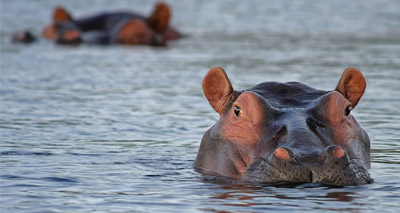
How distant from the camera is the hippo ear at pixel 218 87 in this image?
8.56 meters

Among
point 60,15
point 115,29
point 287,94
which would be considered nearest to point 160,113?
point 287,94

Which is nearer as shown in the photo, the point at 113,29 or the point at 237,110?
the point at 237,110

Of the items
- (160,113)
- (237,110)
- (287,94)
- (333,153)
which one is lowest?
(160,113)

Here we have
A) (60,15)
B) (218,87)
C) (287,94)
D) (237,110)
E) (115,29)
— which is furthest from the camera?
(60,15)

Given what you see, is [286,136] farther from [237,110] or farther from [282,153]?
[237,110]

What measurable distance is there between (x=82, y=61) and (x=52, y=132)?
796cm

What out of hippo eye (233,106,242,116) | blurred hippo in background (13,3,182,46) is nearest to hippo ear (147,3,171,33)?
blurred hippo in background (13,3,182,46)

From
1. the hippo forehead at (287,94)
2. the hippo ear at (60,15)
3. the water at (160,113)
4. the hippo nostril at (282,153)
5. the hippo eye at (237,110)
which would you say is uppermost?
the hippo ear at (60,15)

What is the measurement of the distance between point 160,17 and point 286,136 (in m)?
16.1

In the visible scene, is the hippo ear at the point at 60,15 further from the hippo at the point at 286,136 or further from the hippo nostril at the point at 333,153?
the hippo nostril at the point at 333,153

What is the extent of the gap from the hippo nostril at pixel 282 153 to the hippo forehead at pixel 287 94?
3.31ft

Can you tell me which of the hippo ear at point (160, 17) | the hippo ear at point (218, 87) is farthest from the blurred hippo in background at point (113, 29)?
the hippo ear at point (218, 87)

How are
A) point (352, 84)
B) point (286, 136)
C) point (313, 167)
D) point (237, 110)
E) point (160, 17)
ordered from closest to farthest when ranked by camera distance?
point (313, 167)
point (286, 136)
point (237, 110)
point (352, 84)
point (160, 17)

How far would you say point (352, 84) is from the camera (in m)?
8.46
